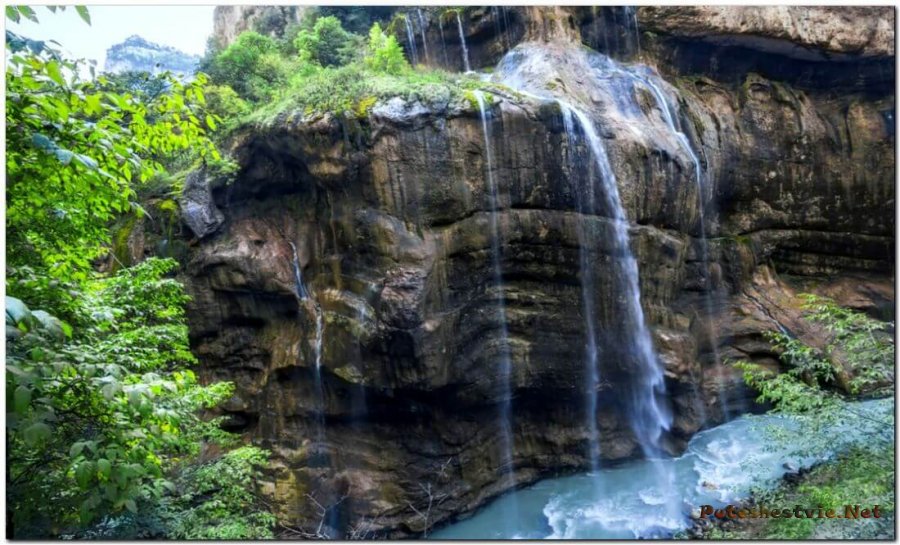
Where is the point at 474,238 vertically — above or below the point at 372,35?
below

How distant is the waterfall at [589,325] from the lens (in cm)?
940

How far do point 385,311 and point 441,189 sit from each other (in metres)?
2.14

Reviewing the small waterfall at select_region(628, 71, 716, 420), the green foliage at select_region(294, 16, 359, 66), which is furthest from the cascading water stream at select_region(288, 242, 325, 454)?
the small waterfall at select_region(628, 71, 716, 420)

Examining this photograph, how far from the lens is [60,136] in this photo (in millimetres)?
2568

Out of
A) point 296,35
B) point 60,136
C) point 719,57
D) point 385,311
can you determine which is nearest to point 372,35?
point 296,35

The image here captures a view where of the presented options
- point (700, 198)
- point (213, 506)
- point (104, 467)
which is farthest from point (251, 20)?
point (104, 467)

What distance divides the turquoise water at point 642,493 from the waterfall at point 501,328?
1.42 ft

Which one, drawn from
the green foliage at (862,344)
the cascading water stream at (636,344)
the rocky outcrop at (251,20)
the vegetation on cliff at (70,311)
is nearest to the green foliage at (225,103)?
the rocky outcrop at (251,20)

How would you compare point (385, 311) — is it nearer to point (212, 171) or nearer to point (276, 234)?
point (276, 234)

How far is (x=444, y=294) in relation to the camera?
8.80 metres

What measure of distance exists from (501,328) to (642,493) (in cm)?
348

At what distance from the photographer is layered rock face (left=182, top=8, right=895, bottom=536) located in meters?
8.67

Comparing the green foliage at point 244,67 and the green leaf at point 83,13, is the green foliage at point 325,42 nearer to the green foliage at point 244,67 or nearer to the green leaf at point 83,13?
the green foliage at point 244,67

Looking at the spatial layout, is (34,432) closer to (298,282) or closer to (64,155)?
(64,155)
